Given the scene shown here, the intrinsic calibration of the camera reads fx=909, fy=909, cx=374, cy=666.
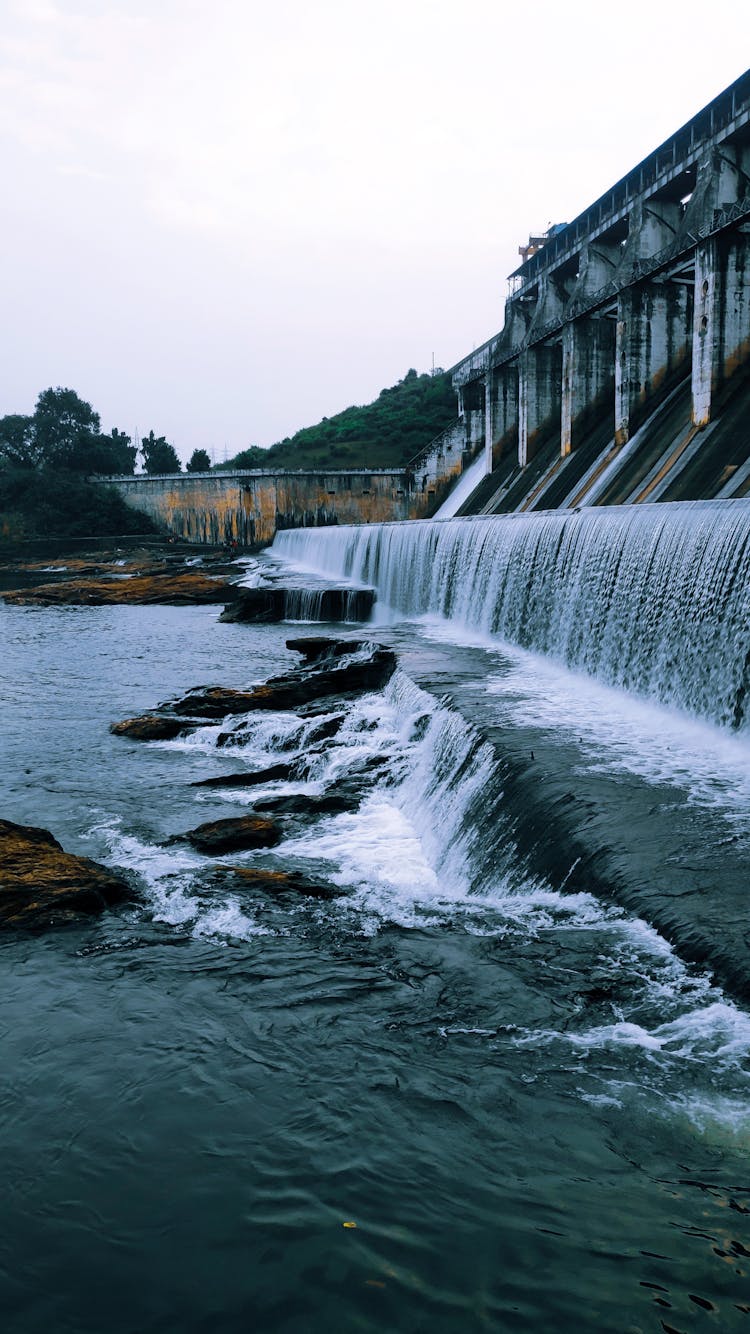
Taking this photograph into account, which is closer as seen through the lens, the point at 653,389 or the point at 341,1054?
the point at 341,1054

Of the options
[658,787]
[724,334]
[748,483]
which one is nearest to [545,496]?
[724,334]

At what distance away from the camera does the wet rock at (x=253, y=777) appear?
12.5 m

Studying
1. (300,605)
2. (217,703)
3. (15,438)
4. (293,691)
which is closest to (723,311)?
(300,605)

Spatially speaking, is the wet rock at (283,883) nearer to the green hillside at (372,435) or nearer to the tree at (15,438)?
the green hillside at (372,435)

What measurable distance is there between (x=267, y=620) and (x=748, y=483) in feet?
56.4

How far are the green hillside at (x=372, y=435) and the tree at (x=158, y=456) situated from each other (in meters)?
8.16

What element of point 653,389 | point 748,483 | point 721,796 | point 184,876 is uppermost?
point 653,389

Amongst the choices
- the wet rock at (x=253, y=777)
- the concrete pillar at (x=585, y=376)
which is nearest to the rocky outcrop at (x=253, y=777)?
the wet rock at (x=253, y=777)

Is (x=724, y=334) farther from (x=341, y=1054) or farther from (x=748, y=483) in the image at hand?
(x=341, y=1054)

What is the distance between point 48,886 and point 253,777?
4.97 metres

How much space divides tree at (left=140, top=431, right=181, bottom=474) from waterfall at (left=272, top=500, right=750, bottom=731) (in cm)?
8085

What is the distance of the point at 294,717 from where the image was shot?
1560cm

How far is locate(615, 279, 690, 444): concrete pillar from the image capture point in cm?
3036

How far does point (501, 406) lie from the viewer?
46781mm
